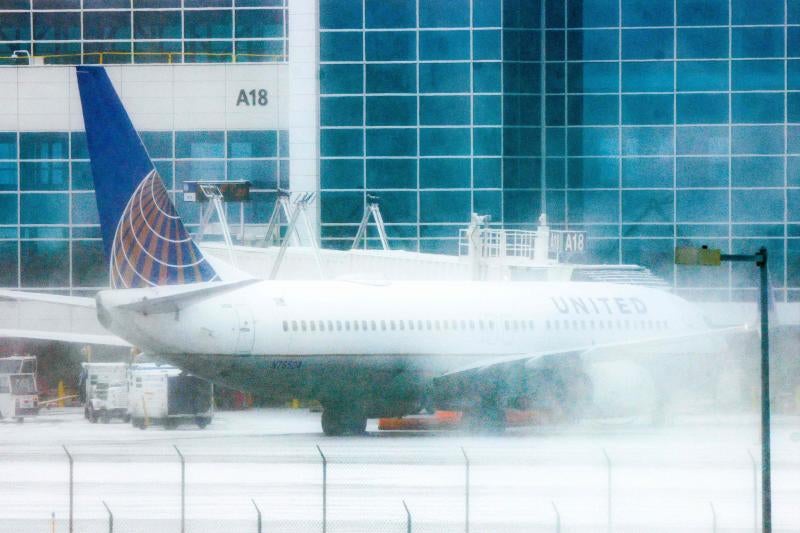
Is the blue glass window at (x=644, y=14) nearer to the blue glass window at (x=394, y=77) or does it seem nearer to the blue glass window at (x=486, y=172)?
the blue glass window at (x=486, y=172)

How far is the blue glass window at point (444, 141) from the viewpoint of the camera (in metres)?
65.2

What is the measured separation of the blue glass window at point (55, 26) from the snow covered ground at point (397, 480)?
26.7 meters

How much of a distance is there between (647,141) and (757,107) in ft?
14.4

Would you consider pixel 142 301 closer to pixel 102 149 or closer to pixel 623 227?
pixel 102 149

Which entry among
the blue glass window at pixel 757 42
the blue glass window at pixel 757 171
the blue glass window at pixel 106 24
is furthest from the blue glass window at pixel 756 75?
the blue glass window at pixel 106 24

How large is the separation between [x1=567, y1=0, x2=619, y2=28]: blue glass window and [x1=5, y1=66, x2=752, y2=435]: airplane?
1890cm

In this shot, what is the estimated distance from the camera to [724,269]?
63.9 m

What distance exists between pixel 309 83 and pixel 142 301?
28.6 meters

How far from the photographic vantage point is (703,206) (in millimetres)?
64312

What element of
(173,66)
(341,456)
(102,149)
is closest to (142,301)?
(102,149)

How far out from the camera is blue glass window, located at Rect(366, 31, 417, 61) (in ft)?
213

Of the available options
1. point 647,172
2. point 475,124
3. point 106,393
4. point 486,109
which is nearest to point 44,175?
point 106,393

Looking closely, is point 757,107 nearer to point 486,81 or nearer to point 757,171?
point 757,171

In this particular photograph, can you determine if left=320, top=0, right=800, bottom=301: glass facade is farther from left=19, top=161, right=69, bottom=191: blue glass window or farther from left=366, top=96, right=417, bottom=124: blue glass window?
left=19, top=161, right=69, bottom=191: blue glass window
